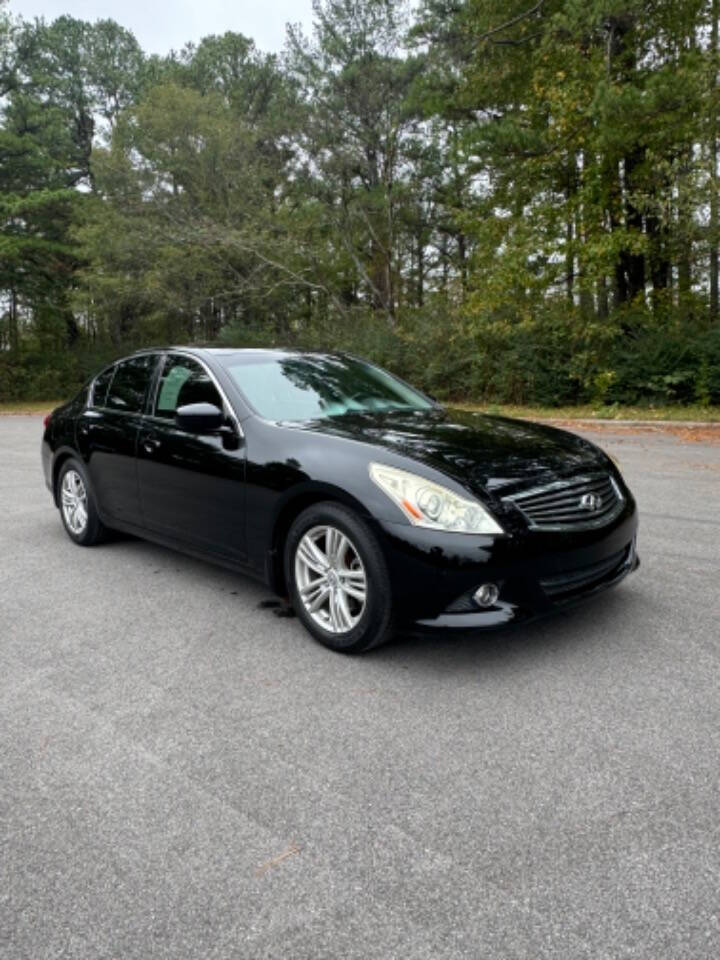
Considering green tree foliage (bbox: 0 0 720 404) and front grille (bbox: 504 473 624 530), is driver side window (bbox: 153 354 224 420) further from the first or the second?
green tree foliage (bbox: 0 0 720 404)

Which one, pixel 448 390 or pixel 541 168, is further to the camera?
pixel 448 390

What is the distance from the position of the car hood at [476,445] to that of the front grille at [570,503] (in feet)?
0.23

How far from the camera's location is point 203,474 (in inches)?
167

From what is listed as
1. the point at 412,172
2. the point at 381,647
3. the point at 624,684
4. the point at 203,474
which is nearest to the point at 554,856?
the point at 624,684

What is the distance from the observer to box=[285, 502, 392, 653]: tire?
3.30 metres

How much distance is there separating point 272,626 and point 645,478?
5.64 m

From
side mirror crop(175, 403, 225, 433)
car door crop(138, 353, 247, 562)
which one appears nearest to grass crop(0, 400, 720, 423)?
car door crop(138, 353, 247, 562)

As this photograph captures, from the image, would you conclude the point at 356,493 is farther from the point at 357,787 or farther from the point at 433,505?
the point at 357,787

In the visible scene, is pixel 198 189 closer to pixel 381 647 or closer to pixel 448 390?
pixel 448 390

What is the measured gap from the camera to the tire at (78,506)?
5473 millimetres

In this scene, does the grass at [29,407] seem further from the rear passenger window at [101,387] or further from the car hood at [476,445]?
the car hood at [476,445]

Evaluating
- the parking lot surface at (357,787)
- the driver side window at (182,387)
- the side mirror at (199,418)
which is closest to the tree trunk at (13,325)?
the driver side window at (182,387)

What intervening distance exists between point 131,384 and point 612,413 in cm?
1257

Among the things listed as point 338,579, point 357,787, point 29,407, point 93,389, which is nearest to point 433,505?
point 338,579
